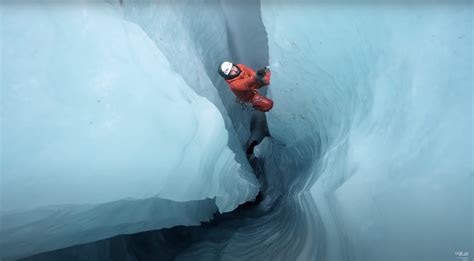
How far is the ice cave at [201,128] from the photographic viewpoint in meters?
1.36

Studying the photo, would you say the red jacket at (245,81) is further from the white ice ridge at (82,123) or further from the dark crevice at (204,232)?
the white ice ridge at (82,123)

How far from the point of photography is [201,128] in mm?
1846

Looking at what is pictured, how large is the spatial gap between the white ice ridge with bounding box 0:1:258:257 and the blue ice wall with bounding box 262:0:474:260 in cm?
85

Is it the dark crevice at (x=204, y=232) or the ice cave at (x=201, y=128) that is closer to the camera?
the ice cave at (x=201, y=128)

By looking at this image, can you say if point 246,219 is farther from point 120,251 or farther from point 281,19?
point 281,19

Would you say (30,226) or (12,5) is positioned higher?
(12,5)

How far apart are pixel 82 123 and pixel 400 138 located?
142 cm

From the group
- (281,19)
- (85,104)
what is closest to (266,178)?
(281,19)

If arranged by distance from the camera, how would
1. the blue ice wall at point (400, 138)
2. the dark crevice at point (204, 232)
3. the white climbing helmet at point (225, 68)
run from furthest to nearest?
the white climbing helmet at point (225, 68) < the dark crevice at point (204, 232) < the blue ice wall at point (400, 138)

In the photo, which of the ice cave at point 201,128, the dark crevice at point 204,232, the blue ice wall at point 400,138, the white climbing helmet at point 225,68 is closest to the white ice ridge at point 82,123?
the ice cave at point 201,128

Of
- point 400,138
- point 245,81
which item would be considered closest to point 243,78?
point 245,81

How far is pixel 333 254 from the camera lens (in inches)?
63.9

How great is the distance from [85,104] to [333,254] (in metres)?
1.39

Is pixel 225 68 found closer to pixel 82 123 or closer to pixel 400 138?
pixel 82 123
